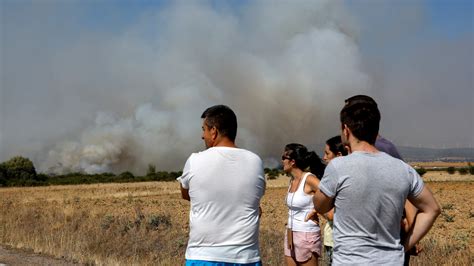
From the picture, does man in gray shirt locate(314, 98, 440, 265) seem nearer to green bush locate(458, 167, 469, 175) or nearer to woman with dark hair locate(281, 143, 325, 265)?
woman with dark hair locate(281, 143, 325, 265)

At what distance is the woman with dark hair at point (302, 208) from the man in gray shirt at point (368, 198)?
2365 millimetres

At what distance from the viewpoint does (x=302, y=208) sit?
6.15 meters

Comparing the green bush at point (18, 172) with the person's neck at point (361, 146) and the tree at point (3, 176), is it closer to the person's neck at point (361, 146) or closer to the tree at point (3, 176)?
the tree at point (3, 176)

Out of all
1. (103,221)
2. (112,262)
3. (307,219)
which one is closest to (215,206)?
(307,219)

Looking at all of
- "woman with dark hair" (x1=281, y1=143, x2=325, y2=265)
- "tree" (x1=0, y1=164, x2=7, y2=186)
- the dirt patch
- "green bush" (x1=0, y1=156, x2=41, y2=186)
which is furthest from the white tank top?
"tree" (x1=0, y1=164, x2=7, y2=186)

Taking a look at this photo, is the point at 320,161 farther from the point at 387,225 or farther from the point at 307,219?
the point at 387,225

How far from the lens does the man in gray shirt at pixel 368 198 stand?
3557 millimetres

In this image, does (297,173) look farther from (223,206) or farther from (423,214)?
(423,214)

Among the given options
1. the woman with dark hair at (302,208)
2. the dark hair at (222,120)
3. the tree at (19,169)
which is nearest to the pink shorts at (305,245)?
the woman with dark hair at (302,208)

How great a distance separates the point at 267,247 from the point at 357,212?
7.70m

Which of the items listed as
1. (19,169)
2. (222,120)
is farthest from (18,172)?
(222,120)

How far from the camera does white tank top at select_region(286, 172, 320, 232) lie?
612 centimetres

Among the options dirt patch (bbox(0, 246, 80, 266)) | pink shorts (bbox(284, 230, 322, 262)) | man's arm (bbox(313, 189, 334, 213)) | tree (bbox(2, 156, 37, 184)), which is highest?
tree (bbox(2, 156, 37, 184))

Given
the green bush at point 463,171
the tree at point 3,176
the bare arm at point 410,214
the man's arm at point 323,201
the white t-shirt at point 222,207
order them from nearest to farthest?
1. the man's arm at point 323,201
2. the bare arm at point 410,214
3. the white t-shirt at point 222,207
4. the tree at point 3,176
5. the green bush at point 463,171
